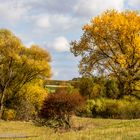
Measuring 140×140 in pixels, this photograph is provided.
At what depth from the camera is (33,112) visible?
5400 cm

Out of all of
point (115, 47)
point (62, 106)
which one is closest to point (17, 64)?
point (115, 47)

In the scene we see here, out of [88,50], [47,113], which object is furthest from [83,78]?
[47,113]

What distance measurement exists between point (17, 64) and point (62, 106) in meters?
22.6

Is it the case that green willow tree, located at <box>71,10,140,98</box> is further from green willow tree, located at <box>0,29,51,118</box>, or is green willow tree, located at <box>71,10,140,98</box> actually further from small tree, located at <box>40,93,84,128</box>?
small tree, located at <box>40,93,84,128</box>

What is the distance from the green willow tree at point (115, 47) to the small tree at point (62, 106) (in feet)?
52.8

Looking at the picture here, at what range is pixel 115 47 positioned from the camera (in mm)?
54562

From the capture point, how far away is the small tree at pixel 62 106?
120 ft

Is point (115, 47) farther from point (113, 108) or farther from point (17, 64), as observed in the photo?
point (17, 64)

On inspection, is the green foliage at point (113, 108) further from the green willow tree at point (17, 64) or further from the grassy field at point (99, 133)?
the grassy field at point (99, 133)

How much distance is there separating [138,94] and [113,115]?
Result: 434 centimetres

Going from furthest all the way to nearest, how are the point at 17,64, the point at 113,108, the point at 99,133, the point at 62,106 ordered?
1. the point at 17,64
2. the point at 113,108
3. the point at 62,106
4. the point at 99,133

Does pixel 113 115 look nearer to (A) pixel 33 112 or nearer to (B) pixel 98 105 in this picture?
(B) pixel 98 105

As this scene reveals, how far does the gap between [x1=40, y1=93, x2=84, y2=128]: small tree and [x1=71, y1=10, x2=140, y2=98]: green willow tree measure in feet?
52.8

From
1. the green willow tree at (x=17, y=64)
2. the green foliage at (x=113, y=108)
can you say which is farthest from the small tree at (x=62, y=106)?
the green willow tree at (x=17, y=64)
